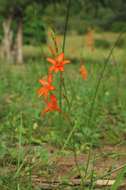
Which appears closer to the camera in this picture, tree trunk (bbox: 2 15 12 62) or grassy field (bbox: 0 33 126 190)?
grassy field (bbox: 0 33 126 190)

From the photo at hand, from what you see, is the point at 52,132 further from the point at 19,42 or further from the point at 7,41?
the point at 19,42

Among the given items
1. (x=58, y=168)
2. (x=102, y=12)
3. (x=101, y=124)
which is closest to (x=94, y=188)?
(x=58, y=168)

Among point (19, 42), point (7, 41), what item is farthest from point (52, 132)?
point (19, 42)

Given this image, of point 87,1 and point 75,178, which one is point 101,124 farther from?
point 87,1

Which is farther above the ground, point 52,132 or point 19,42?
point 52,132

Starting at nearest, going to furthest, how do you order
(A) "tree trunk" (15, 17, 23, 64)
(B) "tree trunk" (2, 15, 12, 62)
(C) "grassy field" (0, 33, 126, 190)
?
(C) "grassy field" (0, 33, 126, 190) < (B) "tree trunk" (2, 15, 12, 62) < (A) "tree trunk" (15, 17, 23, 64)

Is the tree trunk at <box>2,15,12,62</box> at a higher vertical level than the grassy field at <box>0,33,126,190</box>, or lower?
lower

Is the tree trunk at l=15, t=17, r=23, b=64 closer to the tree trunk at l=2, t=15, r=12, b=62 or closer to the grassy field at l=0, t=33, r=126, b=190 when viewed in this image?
the tree trunk at l=2, t=15, r=12, b=62

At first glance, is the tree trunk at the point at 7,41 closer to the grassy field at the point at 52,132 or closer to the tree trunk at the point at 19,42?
the tree trunk at the point at 19,42

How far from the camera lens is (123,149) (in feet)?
15.4

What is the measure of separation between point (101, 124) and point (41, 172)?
1.97m

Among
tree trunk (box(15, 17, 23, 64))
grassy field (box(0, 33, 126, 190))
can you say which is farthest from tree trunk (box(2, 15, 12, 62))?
grassy field (box(0, 33, 126, 190))

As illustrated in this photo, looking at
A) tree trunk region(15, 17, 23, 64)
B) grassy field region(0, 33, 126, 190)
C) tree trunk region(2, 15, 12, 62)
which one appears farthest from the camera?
tree trunk region(15, 17, 23, 64)

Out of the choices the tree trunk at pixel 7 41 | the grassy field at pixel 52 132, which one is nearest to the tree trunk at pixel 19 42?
the tree trunk at pixel 7 41
